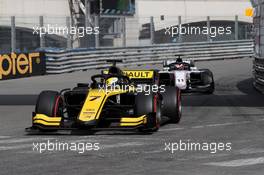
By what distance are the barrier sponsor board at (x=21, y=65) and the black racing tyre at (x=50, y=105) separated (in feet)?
45.0

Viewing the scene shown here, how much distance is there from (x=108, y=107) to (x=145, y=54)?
24.0 meters

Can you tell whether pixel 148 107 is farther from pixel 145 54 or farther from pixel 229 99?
pixel 145 54

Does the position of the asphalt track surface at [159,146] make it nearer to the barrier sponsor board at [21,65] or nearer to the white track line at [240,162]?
the white track line at [240,162]

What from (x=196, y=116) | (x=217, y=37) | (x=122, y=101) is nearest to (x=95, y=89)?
(x=122, y=101)

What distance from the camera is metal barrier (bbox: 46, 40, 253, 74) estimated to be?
95.9ft

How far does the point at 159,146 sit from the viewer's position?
32.0 ft

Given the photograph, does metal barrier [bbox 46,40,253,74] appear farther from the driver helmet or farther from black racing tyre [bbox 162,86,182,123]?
the driver helmet

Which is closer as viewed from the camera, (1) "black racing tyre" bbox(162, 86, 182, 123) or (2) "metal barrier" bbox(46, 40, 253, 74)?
(1) "black racing tyre" bbox(162, 86, 182, 123)

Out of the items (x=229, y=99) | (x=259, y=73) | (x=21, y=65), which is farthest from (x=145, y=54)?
(x=229, y=99)

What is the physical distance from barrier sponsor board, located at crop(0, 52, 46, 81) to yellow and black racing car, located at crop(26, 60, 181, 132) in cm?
1330

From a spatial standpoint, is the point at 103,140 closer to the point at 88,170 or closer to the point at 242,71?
the point at 88,170

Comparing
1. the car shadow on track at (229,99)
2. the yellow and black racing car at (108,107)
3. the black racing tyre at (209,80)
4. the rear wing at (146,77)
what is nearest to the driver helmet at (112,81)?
the yellow and black racing car at (108,107)

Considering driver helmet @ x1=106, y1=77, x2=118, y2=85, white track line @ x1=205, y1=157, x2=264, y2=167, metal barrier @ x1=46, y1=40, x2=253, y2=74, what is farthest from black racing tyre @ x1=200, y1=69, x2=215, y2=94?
white track line @ x1=205, y1=157, x2=264, y2=167

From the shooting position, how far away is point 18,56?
85.0 feet
